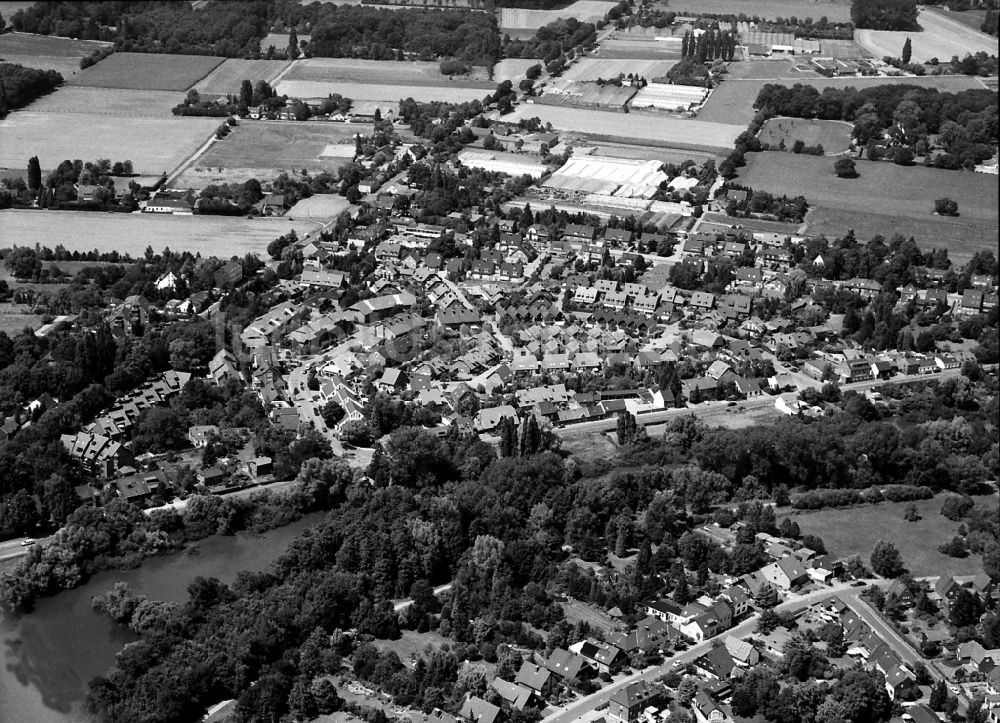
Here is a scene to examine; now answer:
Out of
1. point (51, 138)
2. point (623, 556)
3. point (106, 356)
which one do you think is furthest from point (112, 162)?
point (623, 556)

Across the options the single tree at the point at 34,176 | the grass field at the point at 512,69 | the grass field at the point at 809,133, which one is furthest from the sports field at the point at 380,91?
the single tree at the point at 34,176

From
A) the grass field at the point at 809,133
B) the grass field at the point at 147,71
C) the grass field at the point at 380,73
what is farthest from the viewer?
the grass field at the point at 380,73

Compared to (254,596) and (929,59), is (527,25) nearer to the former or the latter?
(929,59)

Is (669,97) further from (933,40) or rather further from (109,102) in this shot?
(109,102)

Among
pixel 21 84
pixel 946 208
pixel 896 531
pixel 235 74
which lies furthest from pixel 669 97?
pixel 896 531

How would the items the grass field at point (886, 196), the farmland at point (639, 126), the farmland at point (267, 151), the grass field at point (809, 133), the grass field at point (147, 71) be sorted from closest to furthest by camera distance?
the grass field at point (886, 196)
the farmland at point (267, 151)
the grass field at point (809, 133)
the farmland at point (639, 126)
the grass field at point (147, 71)

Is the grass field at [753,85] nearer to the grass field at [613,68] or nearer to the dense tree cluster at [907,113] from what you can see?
the dense tree cluster at [907,113]
